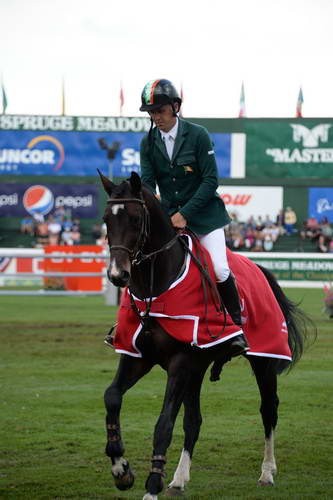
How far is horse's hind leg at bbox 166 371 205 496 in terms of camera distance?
7.23 metres

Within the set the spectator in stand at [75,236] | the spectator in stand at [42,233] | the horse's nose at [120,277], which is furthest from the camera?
the spectator in stand at [42,233]

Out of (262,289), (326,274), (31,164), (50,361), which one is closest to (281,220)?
(326,274)

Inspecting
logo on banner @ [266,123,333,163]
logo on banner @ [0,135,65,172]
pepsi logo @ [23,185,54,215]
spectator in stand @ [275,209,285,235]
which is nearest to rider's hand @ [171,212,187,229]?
spectator in stand @ [275,209,285,235]

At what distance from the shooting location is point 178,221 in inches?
277

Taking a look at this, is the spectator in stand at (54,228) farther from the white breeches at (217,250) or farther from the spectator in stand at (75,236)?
the white breeches at (217,250)

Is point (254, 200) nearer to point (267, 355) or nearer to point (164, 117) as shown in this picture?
point (267, 355)

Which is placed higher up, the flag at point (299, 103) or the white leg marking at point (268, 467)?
the flag at point (299, 103)

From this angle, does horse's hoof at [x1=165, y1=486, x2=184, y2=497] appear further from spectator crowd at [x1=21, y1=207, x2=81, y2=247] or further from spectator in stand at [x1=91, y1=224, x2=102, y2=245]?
spectator in stand at [x1=91, y1=224, x2=102, y2=245]

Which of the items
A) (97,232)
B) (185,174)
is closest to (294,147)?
(97,232)

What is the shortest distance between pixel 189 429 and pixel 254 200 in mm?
35725

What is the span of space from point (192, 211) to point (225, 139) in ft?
122

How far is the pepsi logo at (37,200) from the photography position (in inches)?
1710

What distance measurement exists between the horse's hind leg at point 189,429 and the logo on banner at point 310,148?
120 feet

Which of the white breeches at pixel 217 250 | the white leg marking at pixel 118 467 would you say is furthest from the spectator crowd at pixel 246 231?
the white leg marking at pixel 118 467
